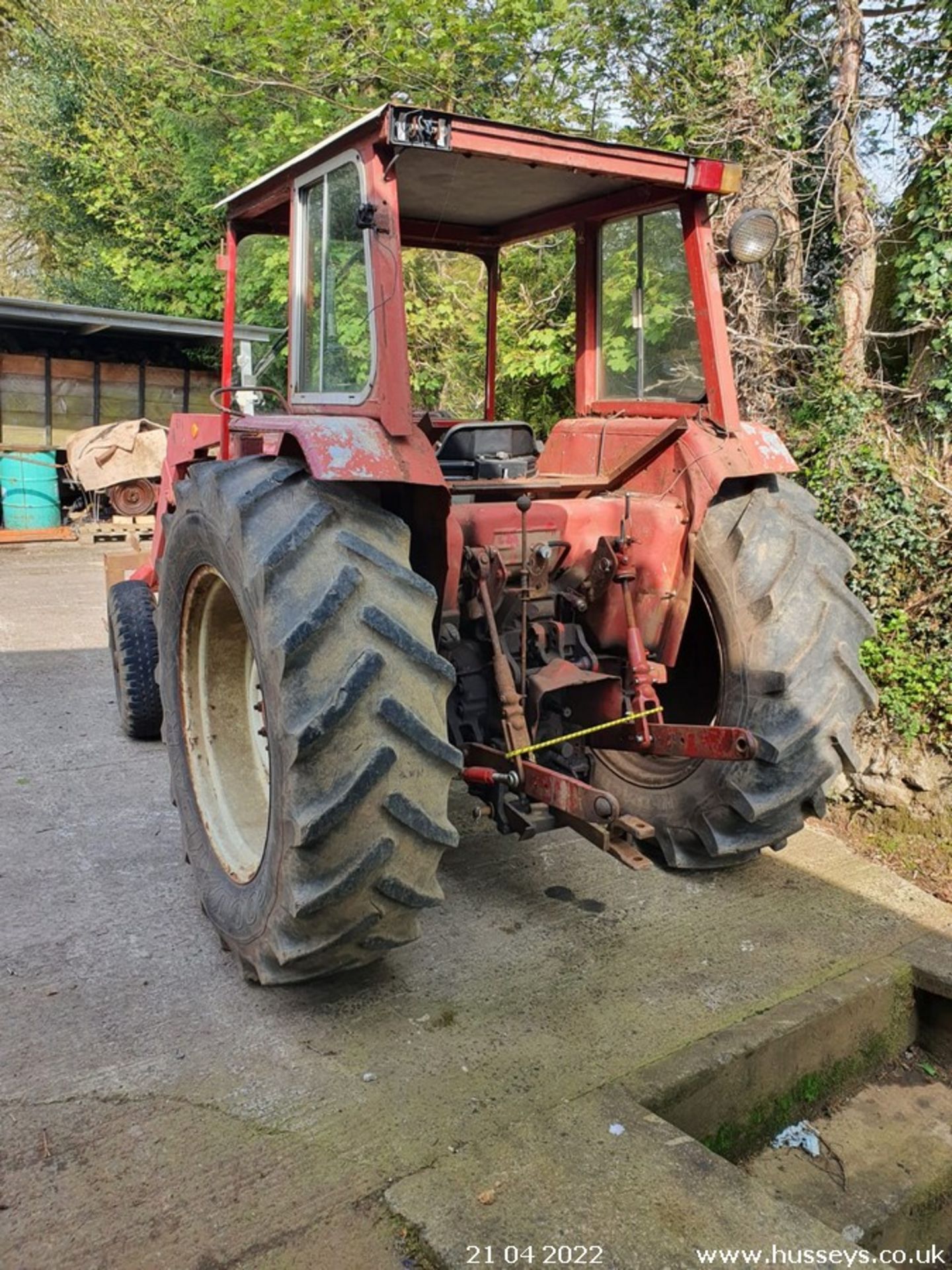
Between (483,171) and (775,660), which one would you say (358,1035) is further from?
(483,171)

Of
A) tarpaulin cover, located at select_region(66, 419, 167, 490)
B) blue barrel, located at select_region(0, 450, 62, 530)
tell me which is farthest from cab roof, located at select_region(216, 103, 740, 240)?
blue barrel, located at select_region(0, 450, 62, 530)

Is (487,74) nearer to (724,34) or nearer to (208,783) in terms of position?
(724,34)

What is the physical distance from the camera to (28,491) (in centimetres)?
1158

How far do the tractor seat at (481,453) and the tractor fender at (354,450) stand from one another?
67cm

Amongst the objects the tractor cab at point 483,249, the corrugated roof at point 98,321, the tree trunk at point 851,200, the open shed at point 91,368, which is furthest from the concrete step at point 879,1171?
the open shed at point 91,368

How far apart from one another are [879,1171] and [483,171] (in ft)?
10.2

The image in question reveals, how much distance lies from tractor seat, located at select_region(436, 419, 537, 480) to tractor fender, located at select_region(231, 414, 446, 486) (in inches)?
26.5

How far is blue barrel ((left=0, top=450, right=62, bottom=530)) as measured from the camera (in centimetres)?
1149

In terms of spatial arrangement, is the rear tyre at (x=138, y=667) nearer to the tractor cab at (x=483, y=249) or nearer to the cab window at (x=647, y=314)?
the tractor cab at (x=483, y=249)

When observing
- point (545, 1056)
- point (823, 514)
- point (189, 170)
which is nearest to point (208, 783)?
point (545, 1056)

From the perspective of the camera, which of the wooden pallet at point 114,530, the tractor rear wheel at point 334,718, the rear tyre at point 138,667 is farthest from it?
the wooden pallet at point 114,530

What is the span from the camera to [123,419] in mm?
12836

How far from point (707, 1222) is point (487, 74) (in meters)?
10.2

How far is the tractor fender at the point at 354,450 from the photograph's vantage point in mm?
2396
